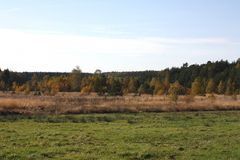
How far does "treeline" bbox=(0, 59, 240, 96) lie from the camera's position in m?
107

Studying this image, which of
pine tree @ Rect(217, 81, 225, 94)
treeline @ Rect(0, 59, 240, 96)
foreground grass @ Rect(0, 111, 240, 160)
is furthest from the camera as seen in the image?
pine tree @ Rect(217, 81, 225, 94)

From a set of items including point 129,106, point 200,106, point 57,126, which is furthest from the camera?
point 200,106

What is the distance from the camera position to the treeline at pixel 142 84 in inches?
4200

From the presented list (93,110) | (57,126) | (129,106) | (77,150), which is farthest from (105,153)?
(129,106)

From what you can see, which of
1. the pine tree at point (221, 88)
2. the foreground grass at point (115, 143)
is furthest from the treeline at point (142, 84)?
the foreground grass at point (115, 143)

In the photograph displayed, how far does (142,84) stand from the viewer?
141 meters

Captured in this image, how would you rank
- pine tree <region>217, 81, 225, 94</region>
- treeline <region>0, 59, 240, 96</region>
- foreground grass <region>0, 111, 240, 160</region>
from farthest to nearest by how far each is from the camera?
1. pine tree <region>217, 81, 225, 94</region>
2. treeline <region>0, 59, 240, 96</region>
3. foreground grass <region>0, 111, 240, 160</region>

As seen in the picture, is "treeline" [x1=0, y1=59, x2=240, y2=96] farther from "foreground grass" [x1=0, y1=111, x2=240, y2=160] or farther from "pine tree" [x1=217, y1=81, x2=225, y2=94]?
"foreground grass" [x1=0, y1=111, x2=240, y2=160]

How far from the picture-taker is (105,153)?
18.9m

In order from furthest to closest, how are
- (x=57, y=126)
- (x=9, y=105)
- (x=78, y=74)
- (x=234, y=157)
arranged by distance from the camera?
(x=78, y=74) → (x=9, y=105) → (x=57, y=126) → (x=234, y=157)

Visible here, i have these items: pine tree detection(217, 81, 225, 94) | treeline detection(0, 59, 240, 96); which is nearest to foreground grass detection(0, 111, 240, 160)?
treeline detection(0, 59, 240, 96)

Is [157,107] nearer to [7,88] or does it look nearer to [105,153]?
[105,153]

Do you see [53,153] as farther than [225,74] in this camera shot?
No

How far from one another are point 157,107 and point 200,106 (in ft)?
19.8
